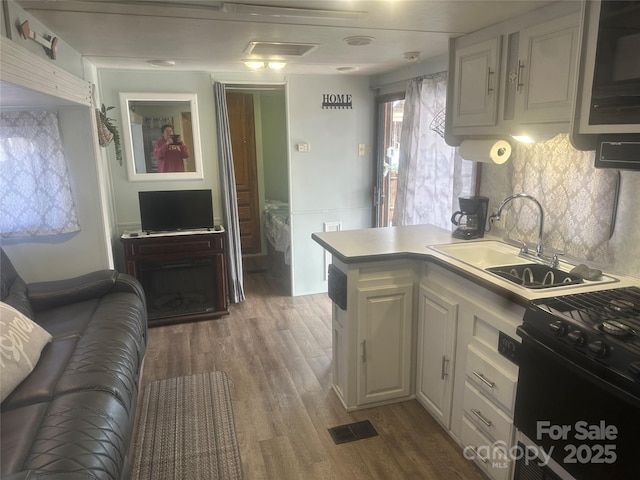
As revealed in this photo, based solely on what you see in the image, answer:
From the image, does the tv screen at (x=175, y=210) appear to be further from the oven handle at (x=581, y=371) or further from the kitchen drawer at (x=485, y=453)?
the oven handle at (x=581, y=371)

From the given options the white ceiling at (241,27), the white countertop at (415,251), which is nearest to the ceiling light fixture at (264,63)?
the white ceiling at (241,27)

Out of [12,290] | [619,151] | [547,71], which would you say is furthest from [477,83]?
[12,290]

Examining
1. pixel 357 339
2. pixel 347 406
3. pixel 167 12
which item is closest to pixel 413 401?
pixel 347 406

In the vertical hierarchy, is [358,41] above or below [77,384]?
above

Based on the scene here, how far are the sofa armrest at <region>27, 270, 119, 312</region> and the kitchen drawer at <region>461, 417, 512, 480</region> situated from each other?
2379 mm

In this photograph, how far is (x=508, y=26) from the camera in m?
2.21

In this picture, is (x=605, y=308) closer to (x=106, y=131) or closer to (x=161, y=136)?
(x=106, y=131)

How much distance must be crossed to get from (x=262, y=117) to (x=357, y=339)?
4209 mm

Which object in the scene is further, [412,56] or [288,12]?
[412,56]

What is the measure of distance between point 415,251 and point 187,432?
1.61 m

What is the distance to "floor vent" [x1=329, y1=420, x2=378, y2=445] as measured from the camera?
2404 mm

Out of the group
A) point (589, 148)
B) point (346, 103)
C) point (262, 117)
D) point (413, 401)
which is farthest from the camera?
point (262, 117)

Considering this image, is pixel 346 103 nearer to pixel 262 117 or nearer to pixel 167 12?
pixel 262 117

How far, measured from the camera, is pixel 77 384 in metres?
1.88
